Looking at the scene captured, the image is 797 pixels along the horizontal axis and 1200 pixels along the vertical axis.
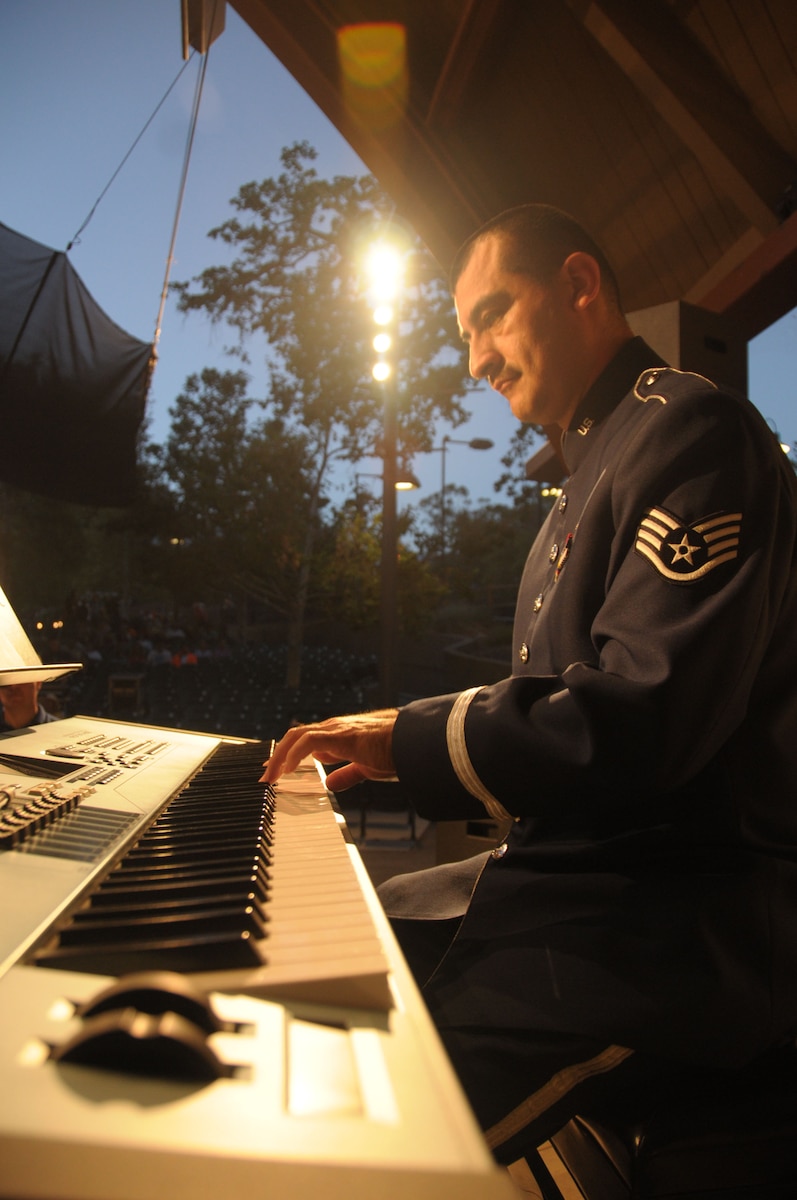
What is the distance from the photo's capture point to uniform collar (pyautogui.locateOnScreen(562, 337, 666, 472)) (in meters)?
1.26

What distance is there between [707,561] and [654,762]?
0.25 m

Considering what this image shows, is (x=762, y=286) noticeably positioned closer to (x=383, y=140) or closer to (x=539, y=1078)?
(x=383, y=140)

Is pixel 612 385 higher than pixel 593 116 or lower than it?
lower

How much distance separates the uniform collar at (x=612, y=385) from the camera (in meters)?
1.26

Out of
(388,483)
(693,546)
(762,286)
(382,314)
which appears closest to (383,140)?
(762,286)

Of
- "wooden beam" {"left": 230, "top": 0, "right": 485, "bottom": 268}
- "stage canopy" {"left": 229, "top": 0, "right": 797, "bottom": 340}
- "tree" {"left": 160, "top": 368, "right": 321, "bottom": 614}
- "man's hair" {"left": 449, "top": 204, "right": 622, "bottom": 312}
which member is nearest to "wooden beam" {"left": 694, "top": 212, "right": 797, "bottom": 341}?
"stage canopy" {"left": 229, "top": 0, "right": 797, "bottom": 340}

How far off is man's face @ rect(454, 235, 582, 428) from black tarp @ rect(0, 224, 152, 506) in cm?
237

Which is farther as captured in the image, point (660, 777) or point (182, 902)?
point (660, 777)

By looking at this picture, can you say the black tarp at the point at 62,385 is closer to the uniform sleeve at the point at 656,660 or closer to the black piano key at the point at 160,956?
the uniform sleeve at the point at 656,660

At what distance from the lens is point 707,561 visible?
2.73ft

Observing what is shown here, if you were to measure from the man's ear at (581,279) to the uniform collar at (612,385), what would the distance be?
12 cm

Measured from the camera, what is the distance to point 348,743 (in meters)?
0.99

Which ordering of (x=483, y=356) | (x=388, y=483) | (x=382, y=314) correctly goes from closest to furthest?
(x=483, y=356) < (x=382, y=314) < (x=388, y=483)

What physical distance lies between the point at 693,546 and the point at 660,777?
278 millimetres
